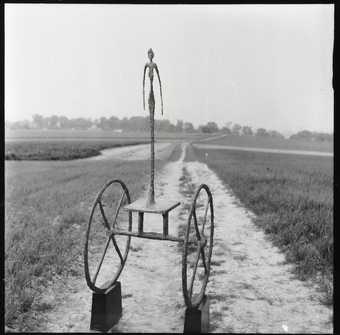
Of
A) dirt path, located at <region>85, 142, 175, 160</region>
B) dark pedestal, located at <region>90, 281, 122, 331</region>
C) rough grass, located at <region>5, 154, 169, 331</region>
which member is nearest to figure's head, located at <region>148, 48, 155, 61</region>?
dark pedestal, located at <region>90, 281, 122, 331</region>

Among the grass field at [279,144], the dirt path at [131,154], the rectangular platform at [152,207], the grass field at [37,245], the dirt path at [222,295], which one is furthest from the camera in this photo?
the grass field at [279,144]

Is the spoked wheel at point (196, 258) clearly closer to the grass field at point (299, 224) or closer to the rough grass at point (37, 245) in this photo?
the grass field at point (299, 224)

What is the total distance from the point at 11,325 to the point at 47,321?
1.22 ft

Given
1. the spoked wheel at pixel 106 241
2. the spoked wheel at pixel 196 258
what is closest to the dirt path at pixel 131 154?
the spoked wheel at pixel 106 241

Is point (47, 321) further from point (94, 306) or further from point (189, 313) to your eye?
point (189, 313)

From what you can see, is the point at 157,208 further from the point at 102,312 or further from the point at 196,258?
the point at 102,312

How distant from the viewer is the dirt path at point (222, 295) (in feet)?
13.6

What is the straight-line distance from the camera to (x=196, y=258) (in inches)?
154

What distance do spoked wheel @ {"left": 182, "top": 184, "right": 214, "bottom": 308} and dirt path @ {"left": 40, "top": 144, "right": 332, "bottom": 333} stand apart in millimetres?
188

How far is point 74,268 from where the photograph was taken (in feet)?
18.2

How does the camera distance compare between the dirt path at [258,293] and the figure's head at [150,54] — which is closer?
the figure's head at [150,54]

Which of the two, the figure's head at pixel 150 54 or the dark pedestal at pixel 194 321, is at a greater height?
the figure's head at pixel 150 54

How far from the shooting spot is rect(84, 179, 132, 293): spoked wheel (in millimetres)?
3981

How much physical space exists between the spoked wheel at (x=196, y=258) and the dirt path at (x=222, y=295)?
19cm
